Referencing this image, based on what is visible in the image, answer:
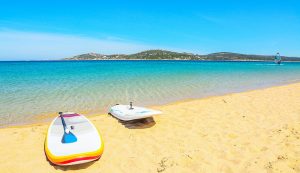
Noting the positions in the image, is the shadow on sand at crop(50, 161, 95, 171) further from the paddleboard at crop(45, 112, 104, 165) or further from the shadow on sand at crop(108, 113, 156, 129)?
the shadow on sand at crop(108, 113, 156, 129)

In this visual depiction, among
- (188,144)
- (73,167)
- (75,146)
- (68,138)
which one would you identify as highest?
(68,138)

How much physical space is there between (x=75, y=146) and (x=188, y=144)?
3266mm

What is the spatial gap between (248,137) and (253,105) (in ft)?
16.7

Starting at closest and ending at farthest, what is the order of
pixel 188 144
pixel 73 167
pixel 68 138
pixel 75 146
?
pixel 73 167
pixel 75 146
pixel 68 138
pixel 188 144

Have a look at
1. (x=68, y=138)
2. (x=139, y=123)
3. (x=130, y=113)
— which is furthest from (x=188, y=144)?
(x=68, y=138)

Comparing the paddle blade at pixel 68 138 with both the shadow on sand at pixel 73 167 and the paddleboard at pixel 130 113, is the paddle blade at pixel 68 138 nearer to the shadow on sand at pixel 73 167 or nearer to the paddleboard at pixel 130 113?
the shadow on sand at pixel 73 167

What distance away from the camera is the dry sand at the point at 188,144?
229 inches

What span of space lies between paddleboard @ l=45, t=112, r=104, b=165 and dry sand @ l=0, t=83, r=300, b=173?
22 cm

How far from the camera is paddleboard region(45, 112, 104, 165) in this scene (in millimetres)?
5824

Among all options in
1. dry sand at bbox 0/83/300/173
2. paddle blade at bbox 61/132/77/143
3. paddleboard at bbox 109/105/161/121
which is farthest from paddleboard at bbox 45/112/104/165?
paddleboard at bbox 109/105/161/121

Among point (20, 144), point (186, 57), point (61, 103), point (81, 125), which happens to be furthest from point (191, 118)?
point (186, 57)

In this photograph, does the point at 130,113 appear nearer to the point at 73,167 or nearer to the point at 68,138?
the point at 68,138

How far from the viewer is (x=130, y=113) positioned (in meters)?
9.34

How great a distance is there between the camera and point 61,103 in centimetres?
1409
